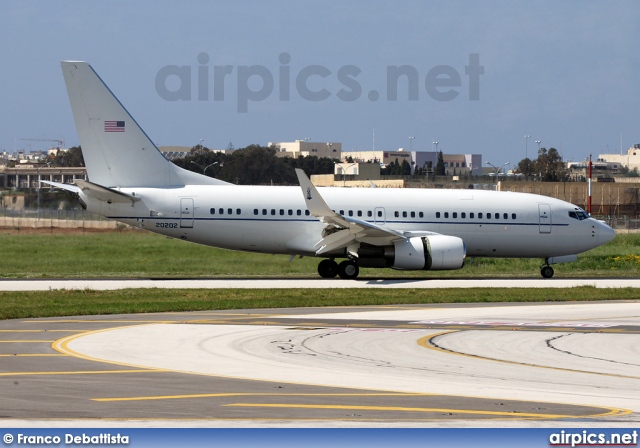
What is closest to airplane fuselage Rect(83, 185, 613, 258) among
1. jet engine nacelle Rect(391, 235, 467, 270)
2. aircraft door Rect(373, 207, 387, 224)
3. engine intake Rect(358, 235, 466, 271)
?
aircraft door Rect(373, 207, 387, 224)

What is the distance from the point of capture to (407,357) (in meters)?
18.1

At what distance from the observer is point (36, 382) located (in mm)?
14820

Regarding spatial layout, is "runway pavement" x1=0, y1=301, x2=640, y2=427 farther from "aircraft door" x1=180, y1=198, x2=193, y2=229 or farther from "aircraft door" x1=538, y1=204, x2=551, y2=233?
"aircraft door" x1=538, y1=204, x2=551, y2=233

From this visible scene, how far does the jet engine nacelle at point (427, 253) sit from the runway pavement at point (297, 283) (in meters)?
0.65

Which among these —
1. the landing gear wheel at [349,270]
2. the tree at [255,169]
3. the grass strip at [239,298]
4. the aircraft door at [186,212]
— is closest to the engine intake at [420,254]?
the landing gear wheel at [349,270]

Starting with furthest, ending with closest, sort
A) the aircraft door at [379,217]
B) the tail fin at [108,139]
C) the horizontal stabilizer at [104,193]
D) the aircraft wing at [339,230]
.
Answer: the aircraft door at [379,217] < the tail fin at [108,139] < the horizontal stabilizer at [104,193] < the aircraft wing at [339,230]

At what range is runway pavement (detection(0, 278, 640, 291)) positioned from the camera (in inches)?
1395

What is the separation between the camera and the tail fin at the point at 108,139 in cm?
3834

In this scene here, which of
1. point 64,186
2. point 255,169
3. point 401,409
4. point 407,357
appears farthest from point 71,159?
point 401,409

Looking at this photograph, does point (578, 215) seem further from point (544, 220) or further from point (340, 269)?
point (340, 269)

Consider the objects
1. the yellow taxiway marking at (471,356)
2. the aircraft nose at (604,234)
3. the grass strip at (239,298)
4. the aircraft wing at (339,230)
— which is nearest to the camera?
the yellow taxiway marking at (471,356)

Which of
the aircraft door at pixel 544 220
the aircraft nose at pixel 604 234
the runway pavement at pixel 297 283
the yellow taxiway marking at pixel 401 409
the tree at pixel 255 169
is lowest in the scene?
the runway pavement at pixel 297 283

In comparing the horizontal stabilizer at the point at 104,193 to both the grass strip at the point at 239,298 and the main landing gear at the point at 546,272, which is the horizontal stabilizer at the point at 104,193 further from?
the main landing gear at the point at 546,272

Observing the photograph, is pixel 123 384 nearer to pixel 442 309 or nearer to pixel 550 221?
pixel 442 309
